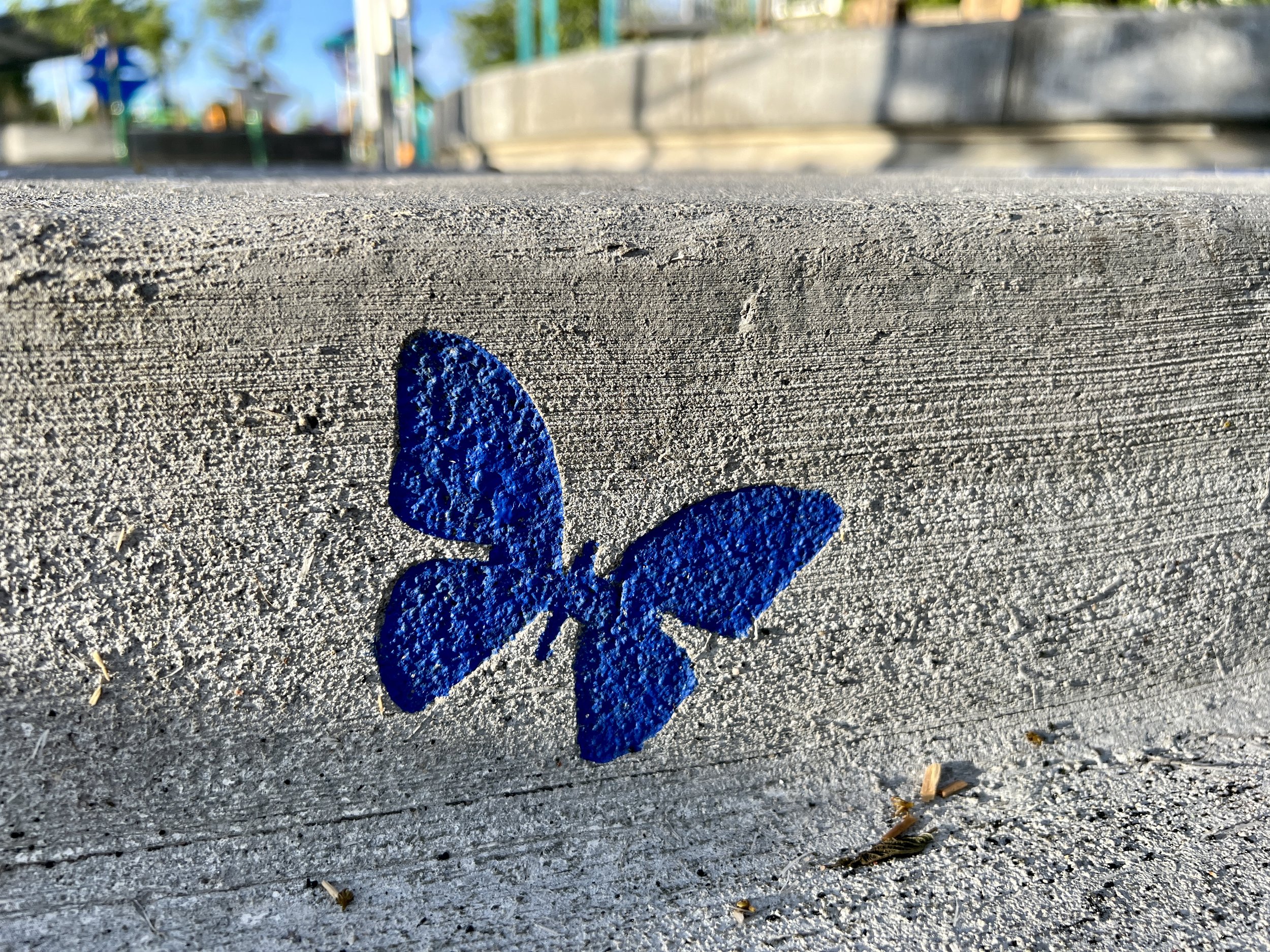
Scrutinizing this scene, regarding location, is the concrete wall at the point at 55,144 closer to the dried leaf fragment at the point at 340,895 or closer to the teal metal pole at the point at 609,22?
the teal metal pole at the point at 609,22

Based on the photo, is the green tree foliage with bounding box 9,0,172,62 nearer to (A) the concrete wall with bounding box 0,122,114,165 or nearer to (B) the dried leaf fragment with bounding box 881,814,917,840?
(A) the concrete wall with bounding box 0,122,114,165

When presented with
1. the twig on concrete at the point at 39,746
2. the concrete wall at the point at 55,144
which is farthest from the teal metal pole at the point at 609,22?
the concrete wall at the point at 55,144

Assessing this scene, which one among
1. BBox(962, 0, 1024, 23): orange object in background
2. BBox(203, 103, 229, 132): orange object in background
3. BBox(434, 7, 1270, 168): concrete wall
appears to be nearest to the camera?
BBox(434, 7, 1270, 168): concrete wall

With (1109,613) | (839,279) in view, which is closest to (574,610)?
(839,279)

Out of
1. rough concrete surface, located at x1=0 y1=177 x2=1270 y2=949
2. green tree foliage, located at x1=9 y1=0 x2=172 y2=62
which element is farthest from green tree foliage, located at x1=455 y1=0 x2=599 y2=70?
rough concrete surface, located at x1=0 y1=177 x2=1270 y2=949

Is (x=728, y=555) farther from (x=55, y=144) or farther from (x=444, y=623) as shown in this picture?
(x=55, y=144)

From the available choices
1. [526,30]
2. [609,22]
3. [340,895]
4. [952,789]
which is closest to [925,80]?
[952,789]
